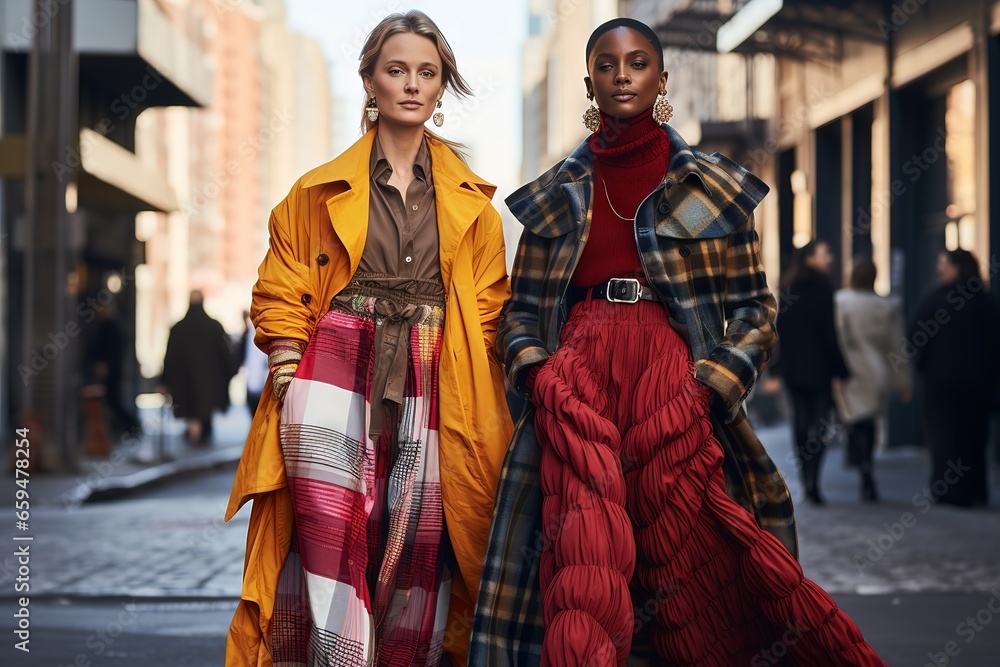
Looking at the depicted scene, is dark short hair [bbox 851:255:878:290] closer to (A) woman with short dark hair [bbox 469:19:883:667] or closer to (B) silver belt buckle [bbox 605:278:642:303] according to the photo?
(A) woman with short dark hair [bbox 469:19:883:667]

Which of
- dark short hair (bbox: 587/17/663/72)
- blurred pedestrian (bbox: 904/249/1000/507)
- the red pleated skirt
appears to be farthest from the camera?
blurred pedestrian (bbox: 904/249/1000/507)

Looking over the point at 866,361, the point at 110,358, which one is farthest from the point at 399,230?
the point at 110,358

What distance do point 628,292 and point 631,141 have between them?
1.51ft

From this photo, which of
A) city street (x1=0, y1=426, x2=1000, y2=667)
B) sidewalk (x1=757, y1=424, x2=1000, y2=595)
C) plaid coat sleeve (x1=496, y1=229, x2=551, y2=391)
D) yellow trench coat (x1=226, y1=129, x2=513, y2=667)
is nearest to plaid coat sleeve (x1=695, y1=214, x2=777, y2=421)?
plaid coat sleeve (x1=496, y1=229, x2=551, y2=391)

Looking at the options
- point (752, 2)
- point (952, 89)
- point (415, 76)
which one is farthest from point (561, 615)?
point (752, 2)

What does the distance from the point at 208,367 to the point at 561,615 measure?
47.1 ft

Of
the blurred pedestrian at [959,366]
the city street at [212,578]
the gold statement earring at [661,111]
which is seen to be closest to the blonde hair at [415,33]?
the gold statement earring at [661,111]

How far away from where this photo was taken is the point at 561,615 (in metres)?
3.65

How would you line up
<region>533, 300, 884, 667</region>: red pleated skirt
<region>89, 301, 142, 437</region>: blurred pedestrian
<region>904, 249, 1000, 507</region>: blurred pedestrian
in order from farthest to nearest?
<region>89, 301, 142, 437</region>: blurred pedestrian
<region>904, 249, 1000, 507</region>: blurred pedestrian
<region>533, 300, 884, 667</region>: red pleated skirt

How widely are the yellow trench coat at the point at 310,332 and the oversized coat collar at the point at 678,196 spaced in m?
0.21

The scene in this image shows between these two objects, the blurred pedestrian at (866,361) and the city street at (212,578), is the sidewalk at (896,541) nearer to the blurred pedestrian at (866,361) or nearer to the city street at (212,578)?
the city street at (212,578)

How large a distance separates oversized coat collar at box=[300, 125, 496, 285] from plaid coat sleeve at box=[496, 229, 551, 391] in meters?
0.20

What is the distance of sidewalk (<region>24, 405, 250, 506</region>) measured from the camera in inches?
456

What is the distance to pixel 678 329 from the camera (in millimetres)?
4066
